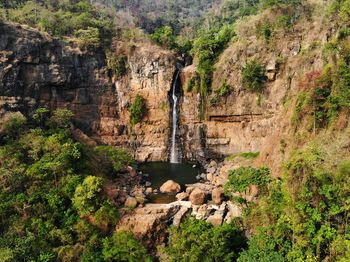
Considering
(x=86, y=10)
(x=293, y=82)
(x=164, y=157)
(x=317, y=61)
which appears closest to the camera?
(x=317, y=61)

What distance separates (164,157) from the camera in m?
30.7

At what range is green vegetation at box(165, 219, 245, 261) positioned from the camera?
41.1ft

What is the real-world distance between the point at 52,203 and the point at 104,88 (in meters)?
17.4

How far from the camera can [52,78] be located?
95.3ft

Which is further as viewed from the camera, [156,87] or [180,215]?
[156,87]

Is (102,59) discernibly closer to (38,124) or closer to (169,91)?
(169,91)

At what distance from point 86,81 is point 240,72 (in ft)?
49.4

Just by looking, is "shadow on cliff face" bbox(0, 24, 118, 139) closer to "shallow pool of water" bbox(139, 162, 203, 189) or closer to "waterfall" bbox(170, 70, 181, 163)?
"waterfall" bbox(170, 70, 181, 163)

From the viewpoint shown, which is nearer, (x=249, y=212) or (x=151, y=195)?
(x=249, y=212)

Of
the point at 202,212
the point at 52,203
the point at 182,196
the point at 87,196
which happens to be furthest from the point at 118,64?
the point at 202,212

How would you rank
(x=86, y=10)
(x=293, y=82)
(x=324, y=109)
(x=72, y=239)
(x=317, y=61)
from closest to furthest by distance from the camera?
(x=72, y=239)
(x=324, y=109)
(x=317, y=61)
(x=293, y=82)
(x=86, y=10)

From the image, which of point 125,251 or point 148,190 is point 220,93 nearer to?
point 148,190

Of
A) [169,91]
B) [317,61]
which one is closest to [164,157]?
[169,91]

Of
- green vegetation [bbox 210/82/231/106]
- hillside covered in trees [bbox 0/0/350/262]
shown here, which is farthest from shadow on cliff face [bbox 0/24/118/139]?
green vegetation [bbox 210/82/231/106]
